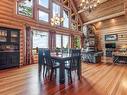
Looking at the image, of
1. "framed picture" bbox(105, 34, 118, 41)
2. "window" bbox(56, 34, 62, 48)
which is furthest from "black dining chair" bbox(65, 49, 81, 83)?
"framed picture" bbox(105, 34, 118, 41)

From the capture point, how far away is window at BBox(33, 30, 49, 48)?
338 inches

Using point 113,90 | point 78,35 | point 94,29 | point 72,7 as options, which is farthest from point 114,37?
point 113,90

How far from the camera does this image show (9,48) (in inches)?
242

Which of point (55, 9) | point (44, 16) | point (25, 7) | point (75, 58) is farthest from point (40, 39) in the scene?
point (75, 58)

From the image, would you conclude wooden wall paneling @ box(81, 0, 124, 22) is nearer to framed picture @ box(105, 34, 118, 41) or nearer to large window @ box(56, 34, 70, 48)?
framed picture @ box(105, 34, 118, 41)

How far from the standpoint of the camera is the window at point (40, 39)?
28.2 feet

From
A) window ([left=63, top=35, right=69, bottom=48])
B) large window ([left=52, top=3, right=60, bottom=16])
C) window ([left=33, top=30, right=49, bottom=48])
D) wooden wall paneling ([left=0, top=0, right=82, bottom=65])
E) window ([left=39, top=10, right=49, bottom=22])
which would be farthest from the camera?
window ([left=63, top=35, right=69, bottom=48])

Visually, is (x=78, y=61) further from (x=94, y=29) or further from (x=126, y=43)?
(x=94, y=29)

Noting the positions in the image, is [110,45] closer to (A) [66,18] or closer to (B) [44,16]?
(A) [66,18]

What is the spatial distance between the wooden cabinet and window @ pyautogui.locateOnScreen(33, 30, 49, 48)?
2.08 metres

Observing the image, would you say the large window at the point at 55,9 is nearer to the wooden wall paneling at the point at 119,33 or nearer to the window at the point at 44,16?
the window at the point at 44,16

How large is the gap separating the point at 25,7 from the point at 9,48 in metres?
3.03

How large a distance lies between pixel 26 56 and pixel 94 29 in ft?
27.3

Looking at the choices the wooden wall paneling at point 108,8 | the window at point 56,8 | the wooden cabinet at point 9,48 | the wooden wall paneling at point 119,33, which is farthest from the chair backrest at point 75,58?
the wooden wall paneling at point 119,33
